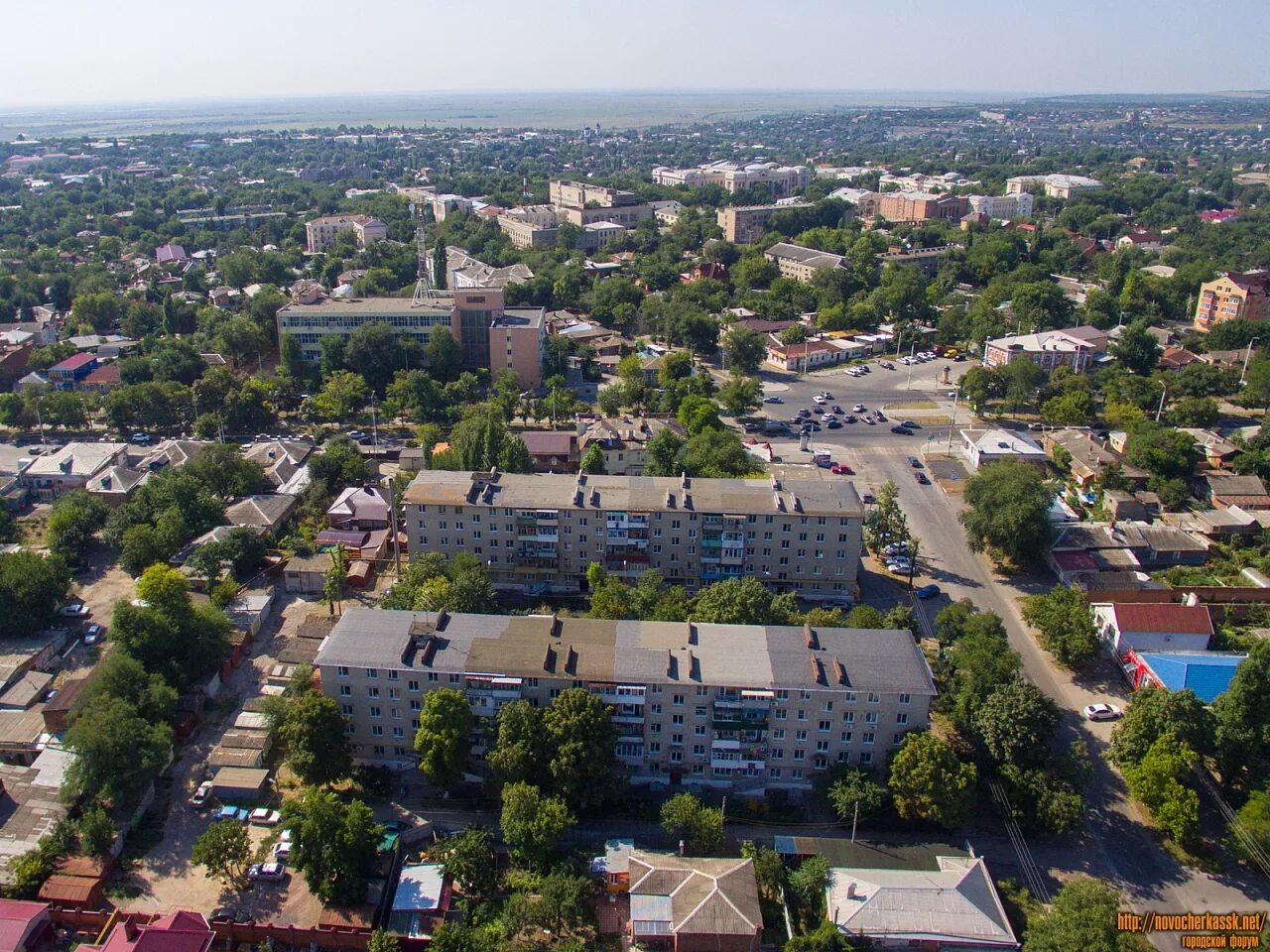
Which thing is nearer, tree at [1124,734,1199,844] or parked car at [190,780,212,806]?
tree at [1124,734,1199,844]

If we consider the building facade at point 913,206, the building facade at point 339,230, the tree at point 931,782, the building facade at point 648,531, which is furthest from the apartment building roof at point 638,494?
the building facade at point 913,206

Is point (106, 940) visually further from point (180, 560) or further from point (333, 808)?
Answer: point (180, 560)

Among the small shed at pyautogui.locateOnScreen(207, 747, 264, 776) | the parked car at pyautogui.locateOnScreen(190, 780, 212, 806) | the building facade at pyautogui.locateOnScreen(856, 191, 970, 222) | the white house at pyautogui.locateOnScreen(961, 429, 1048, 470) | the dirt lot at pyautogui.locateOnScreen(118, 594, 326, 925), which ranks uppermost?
the building facade at pyautogui.locateOnScreen(856, 191, 970, 222)

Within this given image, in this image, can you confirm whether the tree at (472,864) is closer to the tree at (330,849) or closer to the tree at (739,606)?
the tree at (330,849)

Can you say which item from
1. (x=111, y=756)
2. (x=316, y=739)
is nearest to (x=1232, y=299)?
(x=316, y=739)

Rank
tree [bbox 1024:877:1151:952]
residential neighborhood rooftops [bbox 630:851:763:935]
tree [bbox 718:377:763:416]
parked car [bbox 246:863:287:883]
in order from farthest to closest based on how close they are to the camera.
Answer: tree [bbox 718:377:763:416]
parked car [bbox 246:863:287:883]
residential neighborhood rooftops [bbox 630:851:763:935]
tree [bbox 1024:877:1151:952]

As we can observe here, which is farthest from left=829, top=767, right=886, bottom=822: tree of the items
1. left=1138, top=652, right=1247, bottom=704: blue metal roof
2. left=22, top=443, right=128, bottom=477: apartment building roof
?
left=22, top=443, right=128, bottom=477: apartment building roof

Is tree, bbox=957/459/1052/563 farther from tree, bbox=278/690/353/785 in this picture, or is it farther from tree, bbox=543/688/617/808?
tree, bbox=278/690/353/785
